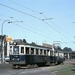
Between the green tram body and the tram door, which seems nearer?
the tram door

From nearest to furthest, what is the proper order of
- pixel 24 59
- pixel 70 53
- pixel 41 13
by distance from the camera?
pixel 41 13 → pixel 24 59 → pixel 70 53

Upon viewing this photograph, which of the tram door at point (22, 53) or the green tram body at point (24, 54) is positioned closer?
the tram door at point (22, 53)

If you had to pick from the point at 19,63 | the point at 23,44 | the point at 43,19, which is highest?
the point at 43,19

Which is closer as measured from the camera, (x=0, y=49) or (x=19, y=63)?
(x=19, y=63)

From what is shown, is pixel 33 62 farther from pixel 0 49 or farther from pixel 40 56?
pixel 0 49

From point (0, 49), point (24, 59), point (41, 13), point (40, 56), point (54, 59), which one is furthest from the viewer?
point (0, 49)

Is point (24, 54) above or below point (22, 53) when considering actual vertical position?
below

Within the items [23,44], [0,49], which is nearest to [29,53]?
[23,44]

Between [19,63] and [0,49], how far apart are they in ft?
110

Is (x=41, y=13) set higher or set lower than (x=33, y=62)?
higher

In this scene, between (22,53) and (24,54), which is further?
(22,53)

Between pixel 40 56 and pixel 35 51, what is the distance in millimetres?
1451

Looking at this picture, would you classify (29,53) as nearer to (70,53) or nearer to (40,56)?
(40,56)

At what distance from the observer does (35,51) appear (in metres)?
32.1
